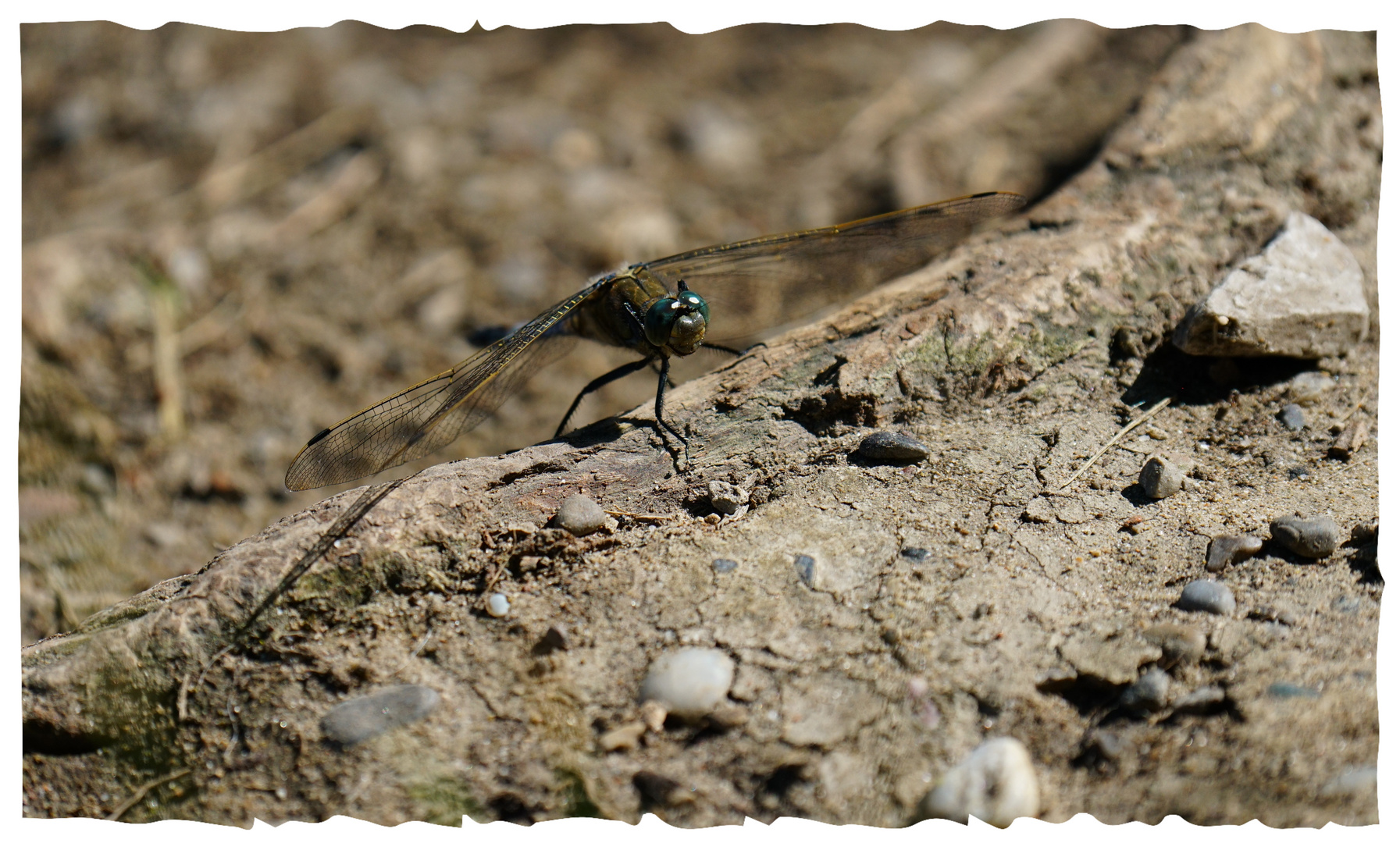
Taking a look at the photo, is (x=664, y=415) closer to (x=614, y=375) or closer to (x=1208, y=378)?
(x=614, y=375)

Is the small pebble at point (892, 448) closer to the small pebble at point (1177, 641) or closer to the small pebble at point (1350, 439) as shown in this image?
the small pebble at point (1177, 641)

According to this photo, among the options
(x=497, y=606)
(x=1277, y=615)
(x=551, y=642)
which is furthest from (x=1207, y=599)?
(x=497, y=606)

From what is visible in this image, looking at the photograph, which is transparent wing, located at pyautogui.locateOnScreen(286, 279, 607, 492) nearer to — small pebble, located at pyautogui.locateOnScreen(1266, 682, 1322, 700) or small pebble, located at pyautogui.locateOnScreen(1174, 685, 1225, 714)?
small pebble, located at pyautogui.locateOnScreen(1174, 685, 1225, 714)

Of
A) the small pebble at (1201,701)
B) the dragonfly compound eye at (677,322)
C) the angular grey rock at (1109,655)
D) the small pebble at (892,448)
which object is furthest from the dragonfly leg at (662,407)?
the small pebble at (1201,701)

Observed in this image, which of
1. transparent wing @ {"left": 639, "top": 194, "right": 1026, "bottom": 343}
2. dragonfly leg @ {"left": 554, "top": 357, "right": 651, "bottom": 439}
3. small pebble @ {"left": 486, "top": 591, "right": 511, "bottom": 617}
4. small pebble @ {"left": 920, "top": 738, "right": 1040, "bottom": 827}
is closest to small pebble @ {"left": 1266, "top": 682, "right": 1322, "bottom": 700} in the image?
small pebble @ {"left": 920, "top": 738, "right": 1040, "bottom": 827}

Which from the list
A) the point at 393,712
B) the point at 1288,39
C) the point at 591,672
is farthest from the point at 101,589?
the point at 1288,39

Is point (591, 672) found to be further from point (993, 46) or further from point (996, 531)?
point (993, 46)
